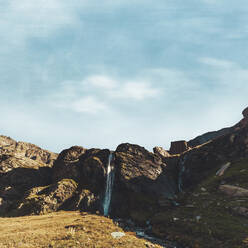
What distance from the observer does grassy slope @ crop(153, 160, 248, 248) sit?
37.8 meters

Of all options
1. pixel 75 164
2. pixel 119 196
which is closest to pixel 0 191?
pixel 75 164

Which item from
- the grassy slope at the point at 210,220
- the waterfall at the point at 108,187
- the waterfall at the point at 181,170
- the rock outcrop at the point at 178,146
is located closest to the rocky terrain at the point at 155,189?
the grassy slope at the point at 210,220

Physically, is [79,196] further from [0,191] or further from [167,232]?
[167,232]

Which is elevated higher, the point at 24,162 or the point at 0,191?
the point at 24,162

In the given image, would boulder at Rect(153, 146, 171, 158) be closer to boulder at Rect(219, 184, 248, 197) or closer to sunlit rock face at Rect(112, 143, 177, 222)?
sunlit rock face at Rect(112, 143, 177, 222)

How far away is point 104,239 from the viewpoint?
3688 cm

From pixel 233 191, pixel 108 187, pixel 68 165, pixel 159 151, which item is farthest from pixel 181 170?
pixel 68 165

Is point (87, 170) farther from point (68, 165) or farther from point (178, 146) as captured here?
point (178, 146)

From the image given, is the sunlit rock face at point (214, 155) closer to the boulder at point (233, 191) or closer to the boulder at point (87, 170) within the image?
the boulder at point (233, 191)

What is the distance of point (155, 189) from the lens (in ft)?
265

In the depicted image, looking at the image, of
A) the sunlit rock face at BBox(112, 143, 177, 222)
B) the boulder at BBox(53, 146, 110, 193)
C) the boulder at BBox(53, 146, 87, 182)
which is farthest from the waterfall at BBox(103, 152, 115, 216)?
the boulder at BBox(53, 146, 87, 182)

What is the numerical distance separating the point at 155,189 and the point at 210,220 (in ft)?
118

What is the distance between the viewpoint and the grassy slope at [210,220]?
124ft

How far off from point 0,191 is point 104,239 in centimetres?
7036
